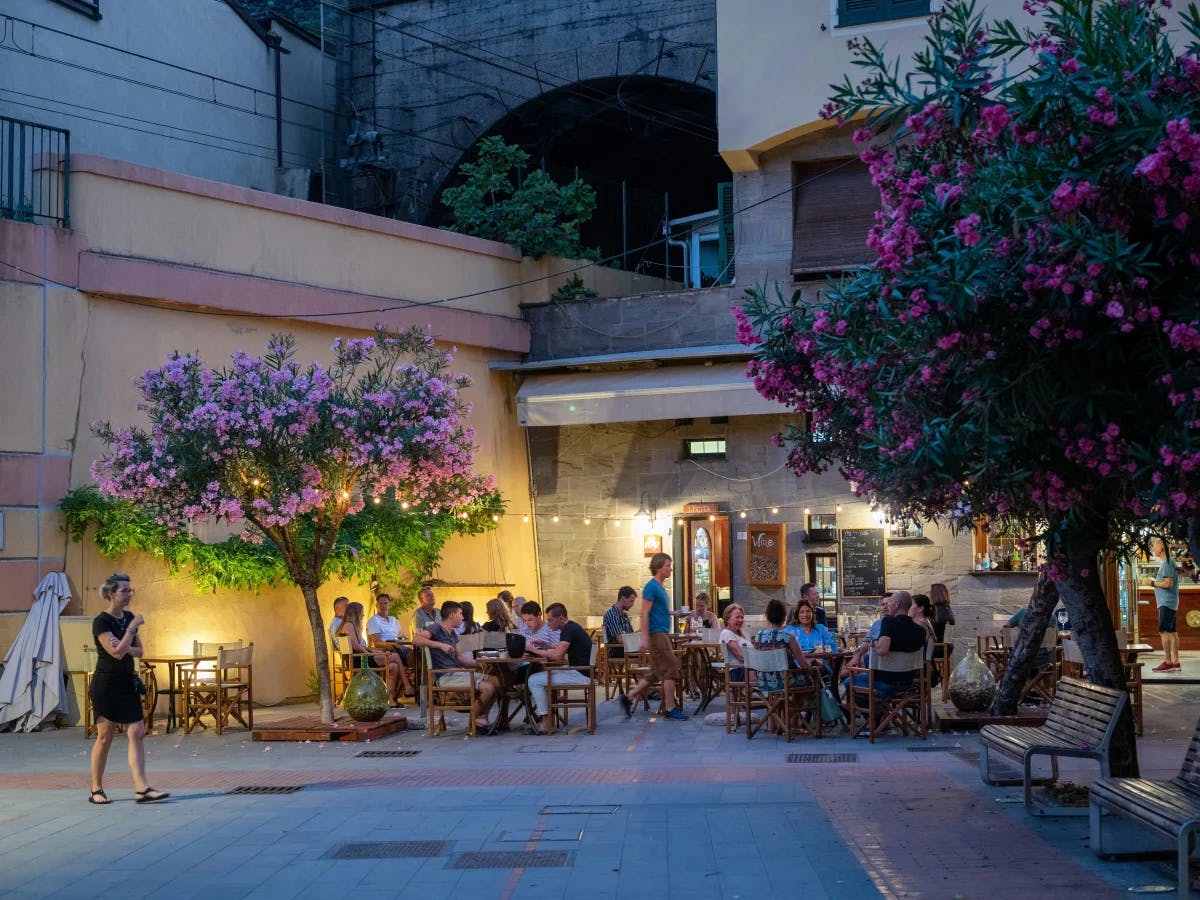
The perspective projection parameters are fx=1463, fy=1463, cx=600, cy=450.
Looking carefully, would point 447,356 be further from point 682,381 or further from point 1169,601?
point 1169,601

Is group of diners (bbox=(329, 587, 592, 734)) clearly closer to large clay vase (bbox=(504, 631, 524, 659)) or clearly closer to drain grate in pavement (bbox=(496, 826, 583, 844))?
large clay vase (bbox=(504, 631, 524, 659))

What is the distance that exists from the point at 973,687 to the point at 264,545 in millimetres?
8437

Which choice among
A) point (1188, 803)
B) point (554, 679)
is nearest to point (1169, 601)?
point (554, 679)

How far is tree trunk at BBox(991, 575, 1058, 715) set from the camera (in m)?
A: 13.1

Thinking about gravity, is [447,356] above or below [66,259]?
below

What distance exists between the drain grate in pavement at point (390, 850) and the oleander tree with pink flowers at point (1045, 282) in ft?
11.9

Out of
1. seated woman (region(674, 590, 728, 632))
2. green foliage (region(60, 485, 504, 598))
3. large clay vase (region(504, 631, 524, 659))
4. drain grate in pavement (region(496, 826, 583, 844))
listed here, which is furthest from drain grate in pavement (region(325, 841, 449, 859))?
seated woman (region(674, 590, 728, 632))

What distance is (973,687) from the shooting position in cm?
1414

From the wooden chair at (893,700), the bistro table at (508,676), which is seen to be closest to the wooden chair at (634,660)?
the bistro table at (508,676)

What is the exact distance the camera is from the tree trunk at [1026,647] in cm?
1312

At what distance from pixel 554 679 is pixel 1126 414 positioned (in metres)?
8.77

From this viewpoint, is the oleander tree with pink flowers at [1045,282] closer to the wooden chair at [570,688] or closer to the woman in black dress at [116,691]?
the woman in black dress at [116,691]

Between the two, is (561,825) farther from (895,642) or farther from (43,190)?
(43,190)

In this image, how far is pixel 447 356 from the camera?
16641 millimetres
